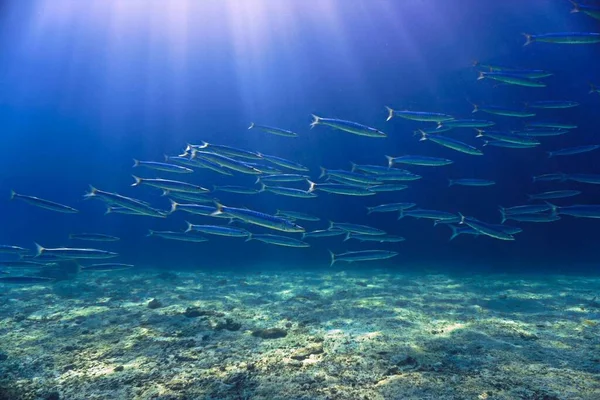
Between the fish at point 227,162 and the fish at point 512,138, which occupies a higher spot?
the fish at point 512,138

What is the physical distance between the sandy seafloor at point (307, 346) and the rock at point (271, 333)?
31mm

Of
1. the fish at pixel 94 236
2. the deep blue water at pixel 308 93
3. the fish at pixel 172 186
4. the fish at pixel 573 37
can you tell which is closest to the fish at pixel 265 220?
the fish at pixel 172 186

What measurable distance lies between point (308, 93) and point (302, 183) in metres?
6.85

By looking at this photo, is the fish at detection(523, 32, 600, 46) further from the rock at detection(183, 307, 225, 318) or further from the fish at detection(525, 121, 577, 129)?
the rock at detection(183, 307, 225, 318)

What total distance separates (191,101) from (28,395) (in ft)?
90.3

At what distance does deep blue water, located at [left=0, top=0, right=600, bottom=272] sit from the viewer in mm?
17578

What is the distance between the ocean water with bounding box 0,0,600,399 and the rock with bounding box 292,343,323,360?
108 mm

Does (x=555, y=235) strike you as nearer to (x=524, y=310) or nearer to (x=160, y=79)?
(x=524, y=310)

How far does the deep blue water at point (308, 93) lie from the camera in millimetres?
17578

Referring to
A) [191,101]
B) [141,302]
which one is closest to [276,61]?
[191,101]

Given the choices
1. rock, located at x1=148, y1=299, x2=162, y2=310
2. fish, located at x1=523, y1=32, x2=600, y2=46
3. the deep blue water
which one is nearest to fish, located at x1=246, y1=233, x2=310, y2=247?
rock, located at x1=148, y1=299, x2=162, y2=310

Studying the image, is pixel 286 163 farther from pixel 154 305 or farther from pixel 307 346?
pixel 154 305

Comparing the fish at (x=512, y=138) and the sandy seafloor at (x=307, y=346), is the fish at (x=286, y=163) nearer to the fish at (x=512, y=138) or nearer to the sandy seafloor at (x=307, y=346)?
the sandy seafloor at (x=307, y=346)

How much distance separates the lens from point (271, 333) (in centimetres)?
528
